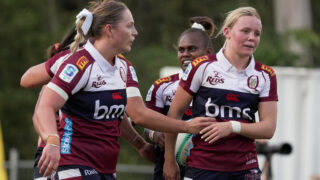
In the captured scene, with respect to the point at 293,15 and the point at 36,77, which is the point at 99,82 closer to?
the point at 36,77

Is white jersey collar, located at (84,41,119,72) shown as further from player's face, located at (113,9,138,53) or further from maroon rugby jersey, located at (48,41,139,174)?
player's face, located at (113,9,138,53)

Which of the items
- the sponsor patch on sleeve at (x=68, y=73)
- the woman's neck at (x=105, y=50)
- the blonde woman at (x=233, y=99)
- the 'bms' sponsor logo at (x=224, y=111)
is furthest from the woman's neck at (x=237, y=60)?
the sponsor patch on sleeve at (x=68, y=73)

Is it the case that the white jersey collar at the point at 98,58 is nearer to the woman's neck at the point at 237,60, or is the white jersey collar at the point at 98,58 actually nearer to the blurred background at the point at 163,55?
the woman's neck at the point at 237,60

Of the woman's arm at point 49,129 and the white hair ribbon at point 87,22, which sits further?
the white hair ribbon at point 87,22

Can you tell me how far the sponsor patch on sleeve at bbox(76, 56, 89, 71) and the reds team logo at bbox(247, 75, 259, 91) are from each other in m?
1.22

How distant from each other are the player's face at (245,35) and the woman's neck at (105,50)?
0.90 metres

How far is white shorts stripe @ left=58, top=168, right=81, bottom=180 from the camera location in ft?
17.4

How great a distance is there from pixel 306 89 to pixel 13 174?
18.7 feet

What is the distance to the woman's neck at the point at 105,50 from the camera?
539cm

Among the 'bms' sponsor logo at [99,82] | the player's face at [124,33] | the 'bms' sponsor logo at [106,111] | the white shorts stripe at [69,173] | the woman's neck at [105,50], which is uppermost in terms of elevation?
the player's face at [124,33]

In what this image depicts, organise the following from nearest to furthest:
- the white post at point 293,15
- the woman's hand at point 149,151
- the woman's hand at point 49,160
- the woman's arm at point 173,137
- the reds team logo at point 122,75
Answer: the woman's hand at point 49,160 → the reds team logo at point 122,75 → the woman's arm at point 173,137 → the woman's hand at point 149,151 → the white post at point 293,15

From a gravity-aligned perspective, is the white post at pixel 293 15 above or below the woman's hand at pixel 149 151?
above

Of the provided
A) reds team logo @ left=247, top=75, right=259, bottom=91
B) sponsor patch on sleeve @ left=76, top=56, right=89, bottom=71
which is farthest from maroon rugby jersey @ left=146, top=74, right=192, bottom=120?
sponsor patch on sleeve @ left=76, top=56, right=89, bottom=71

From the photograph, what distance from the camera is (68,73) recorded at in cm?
515
